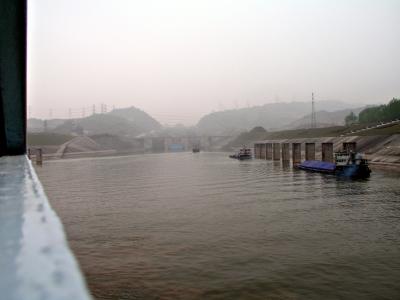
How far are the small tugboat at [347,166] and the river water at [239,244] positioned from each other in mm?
15194

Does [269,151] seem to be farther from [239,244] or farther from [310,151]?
[239,244]

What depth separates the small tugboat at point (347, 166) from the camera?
61.4m

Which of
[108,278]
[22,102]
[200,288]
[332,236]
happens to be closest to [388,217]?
[332,236]

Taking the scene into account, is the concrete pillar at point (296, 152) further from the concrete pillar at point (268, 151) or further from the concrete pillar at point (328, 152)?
the concrete pillar at point (268, 151)

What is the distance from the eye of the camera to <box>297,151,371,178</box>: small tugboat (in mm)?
61406

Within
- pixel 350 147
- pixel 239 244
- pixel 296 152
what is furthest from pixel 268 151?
pixel 239 244

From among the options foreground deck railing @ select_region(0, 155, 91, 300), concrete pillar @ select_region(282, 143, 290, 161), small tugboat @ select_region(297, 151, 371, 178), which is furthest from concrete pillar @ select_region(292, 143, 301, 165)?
foreground deck railing @ select_region(0, 155, 91, 300)

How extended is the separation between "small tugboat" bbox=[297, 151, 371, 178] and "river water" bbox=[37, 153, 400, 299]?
49.9 ft

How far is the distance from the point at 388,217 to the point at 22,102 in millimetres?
28718

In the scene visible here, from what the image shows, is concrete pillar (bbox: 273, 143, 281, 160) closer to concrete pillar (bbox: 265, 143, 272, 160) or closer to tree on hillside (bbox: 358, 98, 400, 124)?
concrete pillar (bbox: 265, 143, 272, 160)

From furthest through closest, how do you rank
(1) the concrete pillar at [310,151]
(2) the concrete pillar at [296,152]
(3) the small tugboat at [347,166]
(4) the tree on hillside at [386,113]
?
(4) the tree on hillside at [386,113]
(2) the concrete pillar at [296,152]
(1) the concrete pillar at [310,151]
(3) the small tugboat at [347,166]

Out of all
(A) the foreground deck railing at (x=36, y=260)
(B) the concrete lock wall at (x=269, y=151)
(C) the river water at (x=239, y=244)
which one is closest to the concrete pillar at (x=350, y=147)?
(C) the river water at (x=239, y=244)

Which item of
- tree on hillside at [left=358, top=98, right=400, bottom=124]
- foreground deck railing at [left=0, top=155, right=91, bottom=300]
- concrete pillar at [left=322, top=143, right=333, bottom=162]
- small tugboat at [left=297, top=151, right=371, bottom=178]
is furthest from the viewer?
tree on hillside at [left=358, top=98, right=400, bottom=124]

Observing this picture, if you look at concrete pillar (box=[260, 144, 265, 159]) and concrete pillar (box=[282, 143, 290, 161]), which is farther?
concrete pillar (box=[260, 144, 265, 159])
